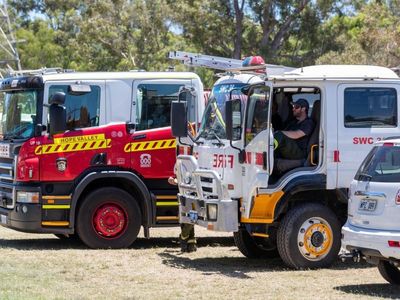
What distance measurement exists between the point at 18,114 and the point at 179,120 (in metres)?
3.14

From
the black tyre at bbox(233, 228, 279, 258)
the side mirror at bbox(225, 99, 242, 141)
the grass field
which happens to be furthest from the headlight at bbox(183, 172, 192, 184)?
the black tyre at bbox(233, 228, 279, 258)

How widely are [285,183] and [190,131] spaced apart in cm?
200

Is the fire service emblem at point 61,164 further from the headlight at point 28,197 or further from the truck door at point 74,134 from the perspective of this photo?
the headlight at point 28,197

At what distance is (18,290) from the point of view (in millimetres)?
9984

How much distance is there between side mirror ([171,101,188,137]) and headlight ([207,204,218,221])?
4.11 ft

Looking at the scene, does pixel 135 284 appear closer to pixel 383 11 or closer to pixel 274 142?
pixel 274 142

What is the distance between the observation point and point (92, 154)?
45.4 feet

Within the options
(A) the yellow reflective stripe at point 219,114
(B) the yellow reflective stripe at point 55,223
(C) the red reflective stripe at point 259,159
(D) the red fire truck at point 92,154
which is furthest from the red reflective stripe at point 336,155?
(B) the yellow reflective stripe at point 55,223

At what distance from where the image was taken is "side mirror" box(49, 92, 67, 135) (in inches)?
528

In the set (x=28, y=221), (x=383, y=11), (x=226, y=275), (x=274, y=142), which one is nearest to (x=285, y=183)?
(x=274, y=142)

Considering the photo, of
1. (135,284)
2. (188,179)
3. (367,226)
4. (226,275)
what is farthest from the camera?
(188,179)

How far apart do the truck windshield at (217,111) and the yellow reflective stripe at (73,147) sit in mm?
1987

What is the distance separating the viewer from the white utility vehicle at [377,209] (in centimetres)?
938

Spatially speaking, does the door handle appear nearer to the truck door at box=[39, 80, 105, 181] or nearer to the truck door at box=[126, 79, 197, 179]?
the truck door at box=[126, 79, 197, 179]
